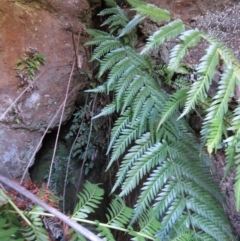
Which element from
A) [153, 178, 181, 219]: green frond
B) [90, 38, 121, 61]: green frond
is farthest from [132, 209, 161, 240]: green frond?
[90, 38, 121, 61]: green frond

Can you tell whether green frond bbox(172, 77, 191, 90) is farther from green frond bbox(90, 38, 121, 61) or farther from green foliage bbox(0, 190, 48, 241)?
green foliage bbox(0, 190, 48, 241)

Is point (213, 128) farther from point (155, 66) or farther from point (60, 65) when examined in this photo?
point (60, 65)

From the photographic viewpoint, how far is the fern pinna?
1087 millimetres

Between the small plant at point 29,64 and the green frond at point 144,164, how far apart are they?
730 millimetres

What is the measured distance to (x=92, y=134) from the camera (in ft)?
5.97

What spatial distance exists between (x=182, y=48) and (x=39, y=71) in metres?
0.86

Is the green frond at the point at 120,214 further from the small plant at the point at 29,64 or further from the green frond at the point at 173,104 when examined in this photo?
the small plant at the point at 29,64

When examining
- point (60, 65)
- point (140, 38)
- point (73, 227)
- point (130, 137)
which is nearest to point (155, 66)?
point (140, 38)

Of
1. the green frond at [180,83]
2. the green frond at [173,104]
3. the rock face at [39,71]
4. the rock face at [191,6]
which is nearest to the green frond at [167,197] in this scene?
the green frond at [173,104]

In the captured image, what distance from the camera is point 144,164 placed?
1194mm

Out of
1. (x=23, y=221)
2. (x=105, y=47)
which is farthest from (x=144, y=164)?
(x=105, y=47)

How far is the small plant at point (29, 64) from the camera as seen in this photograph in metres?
1.64

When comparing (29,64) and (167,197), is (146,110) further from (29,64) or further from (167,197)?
(29,64)

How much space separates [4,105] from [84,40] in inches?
21.2
